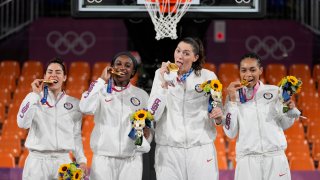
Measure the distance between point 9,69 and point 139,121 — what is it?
24.5 feet

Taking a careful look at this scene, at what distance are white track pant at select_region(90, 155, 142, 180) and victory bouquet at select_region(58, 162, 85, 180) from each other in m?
0.13

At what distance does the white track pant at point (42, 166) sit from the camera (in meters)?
6.91

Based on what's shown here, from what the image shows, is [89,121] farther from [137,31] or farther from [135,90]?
[135,90]

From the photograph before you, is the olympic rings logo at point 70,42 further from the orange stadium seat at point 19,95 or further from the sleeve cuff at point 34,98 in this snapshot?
the sleeve cuff at point 34,98

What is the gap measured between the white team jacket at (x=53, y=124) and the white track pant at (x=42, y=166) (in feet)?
0.23

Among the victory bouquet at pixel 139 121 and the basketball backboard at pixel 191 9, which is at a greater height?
the basketball backboard at pixel 191 9

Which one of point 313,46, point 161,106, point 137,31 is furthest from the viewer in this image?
point 313,46

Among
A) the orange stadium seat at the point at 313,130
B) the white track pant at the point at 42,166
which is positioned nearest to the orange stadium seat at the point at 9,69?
the orange stadium seat at the point at 313,130

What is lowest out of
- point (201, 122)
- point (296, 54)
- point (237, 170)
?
point (237, 170)

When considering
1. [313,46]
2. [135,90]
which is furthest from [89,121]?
[313,46]

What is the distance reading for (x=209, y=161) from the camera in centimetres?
675

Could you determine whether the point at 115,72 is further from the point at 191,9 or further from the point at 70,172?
the point at 191,9

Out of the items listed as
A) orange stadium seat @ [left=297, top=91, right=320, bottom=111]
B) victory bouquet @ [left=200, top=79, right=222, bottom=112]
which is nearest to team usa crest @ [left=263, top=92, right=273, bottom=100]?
victory bouquet @ [left=200, top=79, right=222, bottom=112]

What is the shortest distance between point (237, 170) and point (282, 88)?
881mm
